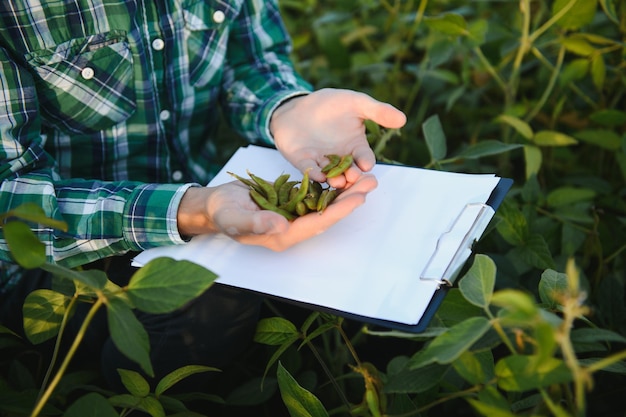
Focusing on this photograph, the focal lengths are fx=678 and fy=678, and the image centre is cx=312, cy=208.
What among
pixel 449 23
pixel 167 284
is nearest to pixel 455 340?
pixel 167 284

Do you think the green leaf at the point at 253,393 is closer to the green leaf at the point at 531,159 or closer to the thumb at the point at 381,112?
the thumb at the point at 381,112

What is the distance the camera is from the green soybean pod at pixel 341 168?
0.91 m

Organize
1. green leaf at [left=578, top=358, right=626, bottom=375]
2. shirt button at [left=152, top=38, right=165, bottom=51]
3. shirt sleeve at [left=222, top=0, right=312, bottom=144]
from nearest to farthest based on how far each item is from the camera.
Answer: green leaf at [left=578, top=358, right=626, bottom=375]
shirt button at [left=152, top=38, right=165, bottom=51]
shirt sleeve at [left=222, top=0, right=312, bottom=144]

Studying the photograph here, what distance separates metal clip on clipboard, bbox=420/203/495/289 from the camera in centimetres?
80

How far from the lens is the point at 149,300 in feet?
2.12

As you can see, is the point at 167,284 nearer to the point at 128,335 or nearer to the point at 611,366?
the point at 128,335

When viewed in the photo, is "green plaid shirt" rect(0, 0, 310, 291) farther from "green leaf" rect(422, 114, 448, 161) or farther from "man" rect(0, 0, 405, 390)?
"green leaf" rect(422, 114, 448, 161)

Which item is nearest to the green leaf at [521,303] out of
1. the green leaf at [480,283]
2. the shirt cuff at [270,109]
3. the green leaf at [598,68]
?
the green leaf at [480,283]

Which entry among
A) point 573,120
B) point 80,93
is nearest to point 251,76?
point 80,93

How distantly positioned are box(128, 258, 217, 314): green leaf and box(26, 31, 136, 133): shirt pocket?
1.58ft

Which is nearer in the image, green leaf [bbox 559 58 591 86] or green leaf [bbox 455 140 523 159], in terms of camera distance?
green leaf [bbox 455 140 523 159]

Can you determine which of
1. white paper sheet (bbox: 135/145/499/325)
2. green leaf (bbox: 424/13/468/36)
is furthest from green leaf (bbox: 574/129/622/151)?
white paper sheet (bbox: 135/145/499/325)

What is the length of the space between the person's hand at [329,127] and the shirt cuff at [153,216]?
0.20 meters

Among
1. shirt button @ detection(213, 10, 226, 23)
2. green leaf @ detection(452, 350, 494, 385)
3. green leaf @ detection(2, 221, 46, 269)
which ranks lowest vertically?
green leaf @ detection(452, 350, 494, 385)
